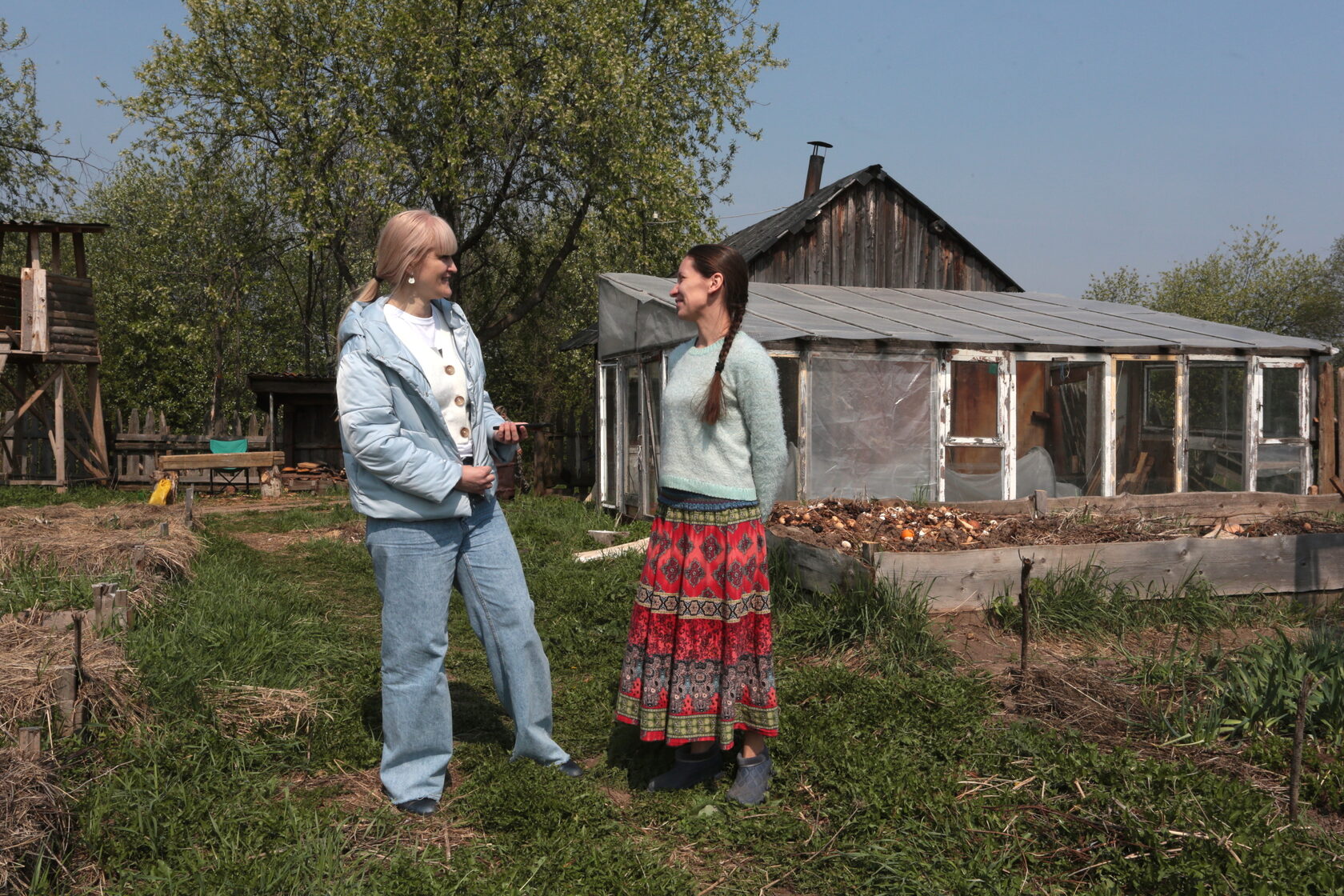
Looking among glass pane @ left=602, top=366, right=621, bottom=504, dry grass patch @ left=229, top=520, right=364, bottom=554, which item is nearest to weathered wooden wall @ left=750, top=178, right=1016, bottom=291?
glass pane @ left=602, top=366, right=621, bottom=504

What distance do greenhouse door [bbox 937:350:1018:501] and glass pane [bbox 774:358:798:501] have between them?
1.78 m

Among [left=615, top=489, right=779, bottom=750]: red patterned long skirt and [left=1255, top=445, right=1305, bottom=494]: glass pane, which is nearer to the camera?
[left=615, top=489, right=779, bottom=750]: red patterned long skirt

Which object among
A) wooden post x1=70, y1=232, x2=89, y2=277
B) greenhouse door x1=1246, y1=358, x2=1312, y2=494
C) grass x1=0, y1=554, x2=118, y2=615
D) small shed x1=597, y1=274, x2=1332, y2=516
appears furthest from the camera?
wooden post x1=70, y1=232, x2=89, y2=277

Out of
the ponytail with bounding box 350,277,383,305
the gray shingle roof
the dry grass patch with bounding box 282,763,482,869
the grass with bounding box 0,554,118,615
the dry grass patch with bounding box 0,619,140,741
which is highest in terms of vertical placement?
the gray shingle roof

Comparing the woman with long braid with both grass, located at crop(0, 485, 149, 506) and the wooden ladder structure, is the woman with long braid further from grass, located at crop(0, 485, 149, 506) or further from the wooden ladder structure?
the wooden ladder structure

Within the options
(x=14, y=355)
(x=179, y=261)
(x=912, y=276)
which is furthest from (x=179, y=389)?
(x=912, y=276)

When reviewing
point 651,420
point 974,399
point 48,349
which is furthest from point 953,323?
point 48,349

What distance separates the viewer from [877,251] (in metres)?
17.6

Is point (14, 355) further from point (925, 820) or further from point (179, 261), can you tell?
point (925, 820)

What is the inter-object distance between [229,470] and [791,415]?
11660 mm

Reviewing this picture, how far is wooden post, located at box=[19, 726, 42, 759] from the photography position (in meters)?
2.92

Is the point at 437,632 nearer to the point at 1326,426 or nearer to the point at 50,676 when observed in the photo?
the point at 50,676

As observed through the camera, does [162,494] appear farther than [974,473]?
Yes

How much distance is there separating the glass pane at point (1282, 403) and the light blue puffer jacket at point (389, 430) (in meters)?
12.2
